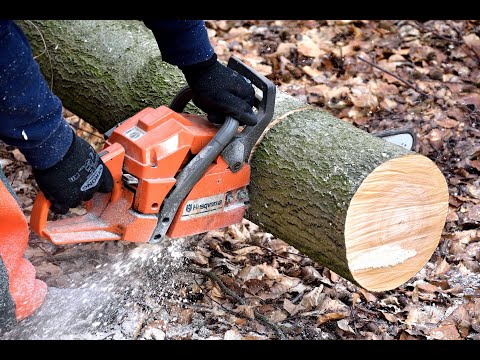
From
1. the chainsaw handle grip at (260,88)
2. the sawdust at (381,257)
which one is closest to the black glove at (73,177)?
the chainsaw handle grip at (260,88)

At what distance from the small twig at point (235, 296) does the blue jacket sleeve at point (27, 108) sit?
4.21ft

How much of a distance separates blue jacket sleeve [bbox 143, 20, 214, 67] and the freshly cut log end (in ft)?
3.28

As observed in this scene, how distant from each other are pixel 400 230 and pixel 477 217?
3.45 feet

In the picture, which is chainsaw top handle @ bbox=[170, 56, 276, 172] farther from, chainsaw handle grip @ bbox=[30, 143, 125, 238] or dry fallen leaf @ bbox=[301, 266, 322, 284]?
dry fallen leaf @ bbox=[301, 266, 322, 284]

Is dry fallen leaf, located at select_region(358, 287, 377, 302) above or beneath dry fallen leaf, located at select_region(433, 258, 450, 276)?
above

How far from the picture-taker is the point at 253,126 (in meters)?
3.20

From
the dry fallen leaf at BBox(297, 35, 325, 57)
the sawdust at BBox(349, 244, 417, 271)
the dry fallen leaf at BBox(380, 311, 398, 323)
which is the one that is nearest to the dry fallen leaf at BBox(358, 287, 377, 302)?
the dry fallen leaf at BBox(380, 311, 398, 323)

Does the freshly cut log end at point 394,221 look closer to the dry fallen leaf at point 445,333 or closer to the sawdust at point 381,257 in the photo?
the sawdust at point 381,257

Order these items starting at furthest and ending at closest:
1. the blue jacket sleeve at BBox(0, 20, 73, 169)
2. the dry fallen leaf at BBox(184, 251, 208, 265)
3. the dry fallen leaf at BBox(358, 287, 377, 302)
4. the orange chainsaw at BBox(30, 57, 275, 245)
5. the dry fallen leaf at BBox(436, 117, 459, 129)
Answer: the dry fallen leaf at BBox(436, 117, 459, 129), the dry fallen leaf at BBox(184, 251, 208, 265), the dry fallen leaf at BBox(358, 287, 377, 302), the orange chainsaw at BBox(30, 57, 275, 245), the blue jacket sleeve at BBox(0, 20, 73, 169)

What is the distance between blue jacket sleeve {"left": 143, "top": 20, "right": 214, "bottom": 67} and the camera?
2.97 m

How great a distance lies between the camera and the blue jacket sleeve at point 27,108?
249 centimetres

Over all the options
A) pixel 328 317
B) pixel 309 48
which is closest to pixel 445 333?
pixel 328 317

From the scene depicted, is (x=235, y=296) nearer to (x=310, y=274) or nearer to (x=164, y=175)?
(x=310, y=274)
